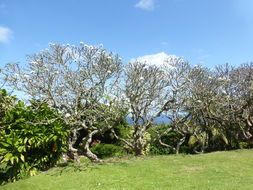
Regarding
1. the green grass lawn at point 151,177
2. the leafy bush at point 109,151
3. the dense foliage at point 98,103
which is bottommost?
the green grass lawn at point 151,177

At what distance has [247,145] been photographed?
916 centimetres

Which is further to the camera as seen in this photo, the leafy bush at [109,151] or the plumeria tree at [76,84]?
the leafy bush at [109,151]

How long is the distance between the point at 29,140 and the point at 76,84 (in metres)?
2.08

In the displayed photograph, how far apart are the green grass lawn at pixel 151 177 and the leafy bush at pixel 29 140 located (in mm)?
466

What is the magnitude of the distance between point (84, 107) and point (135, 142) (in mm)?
2117

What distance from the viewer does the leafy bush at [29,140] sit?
5.33 meters

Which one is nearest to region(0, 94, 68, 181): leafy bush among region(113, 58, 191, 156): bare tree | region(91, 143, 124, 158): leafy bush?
region(113, 58, 191, 156): bare tree

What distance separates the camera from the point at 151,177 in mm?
4781

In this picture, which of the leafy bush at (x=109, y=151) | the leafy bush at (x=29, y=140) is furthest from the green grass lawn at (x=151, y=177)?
the leafy bush at (x=109, y=151)

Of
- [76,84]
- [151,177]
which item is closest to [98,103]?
[76,84]

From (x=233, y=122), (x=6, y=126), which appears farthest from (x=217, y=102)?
(x=6, y=126)

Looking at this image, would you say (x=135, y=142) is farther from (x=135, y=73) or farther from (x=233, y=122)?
(x=233, y=122)

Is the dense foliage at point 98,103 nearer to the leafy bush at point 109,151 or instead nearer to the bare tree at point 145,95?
the bare tree at point 145,95

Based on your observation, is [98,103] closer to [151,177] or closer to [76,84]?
[76,84]
